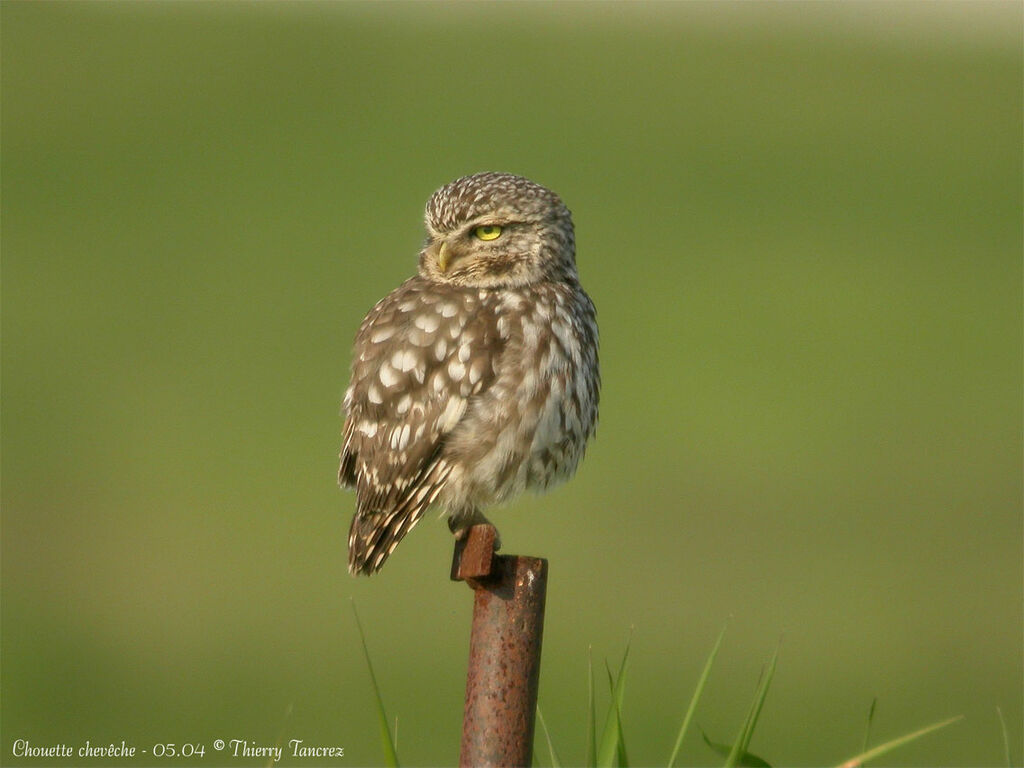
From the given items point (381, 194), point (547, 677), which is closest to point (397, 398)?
point (547, 677)

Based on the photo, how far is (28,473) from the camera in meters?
13.6

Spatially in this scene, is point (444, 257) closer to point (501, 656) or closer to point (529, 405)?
point (529, 405)

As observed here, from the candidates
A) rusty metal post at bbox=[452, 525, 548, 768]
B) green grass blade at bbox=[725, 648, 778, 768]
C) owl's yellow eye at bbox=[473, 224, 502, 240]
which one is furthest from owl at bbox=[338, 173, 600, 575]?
green grass blade at bbox=[725, 648, 778, 768]

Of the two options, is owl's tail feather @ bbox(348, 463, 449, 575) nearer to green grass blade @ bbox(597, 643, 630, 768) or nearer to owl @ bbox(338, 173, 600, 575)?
owl @ bbox(338, 173, 600, 575)

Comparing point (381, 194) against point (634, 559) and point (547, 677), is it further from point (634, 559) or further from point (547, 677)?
point (547, 677)

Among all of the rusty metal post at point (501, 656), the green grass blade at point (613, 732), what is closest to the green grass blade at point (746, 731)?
the green grass blade at point (613, 732)

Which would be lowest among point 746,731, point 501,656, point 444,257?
point 746,731

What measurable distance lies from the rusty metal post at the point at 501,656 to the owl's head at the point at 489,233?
3.71 feet

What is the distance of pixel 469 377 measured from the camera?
3.97 meters

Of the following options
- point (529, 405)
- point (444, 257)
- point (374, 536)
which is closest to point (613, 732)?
point (374, 536)

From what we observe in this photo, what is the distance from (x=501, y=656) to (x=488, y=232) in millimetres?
1405

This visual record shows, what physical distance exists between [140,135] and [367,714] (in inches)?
603

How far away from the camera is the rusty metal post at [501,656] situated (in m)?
3.07

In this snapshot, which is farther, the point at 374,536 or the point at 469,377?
the point at 469,377
